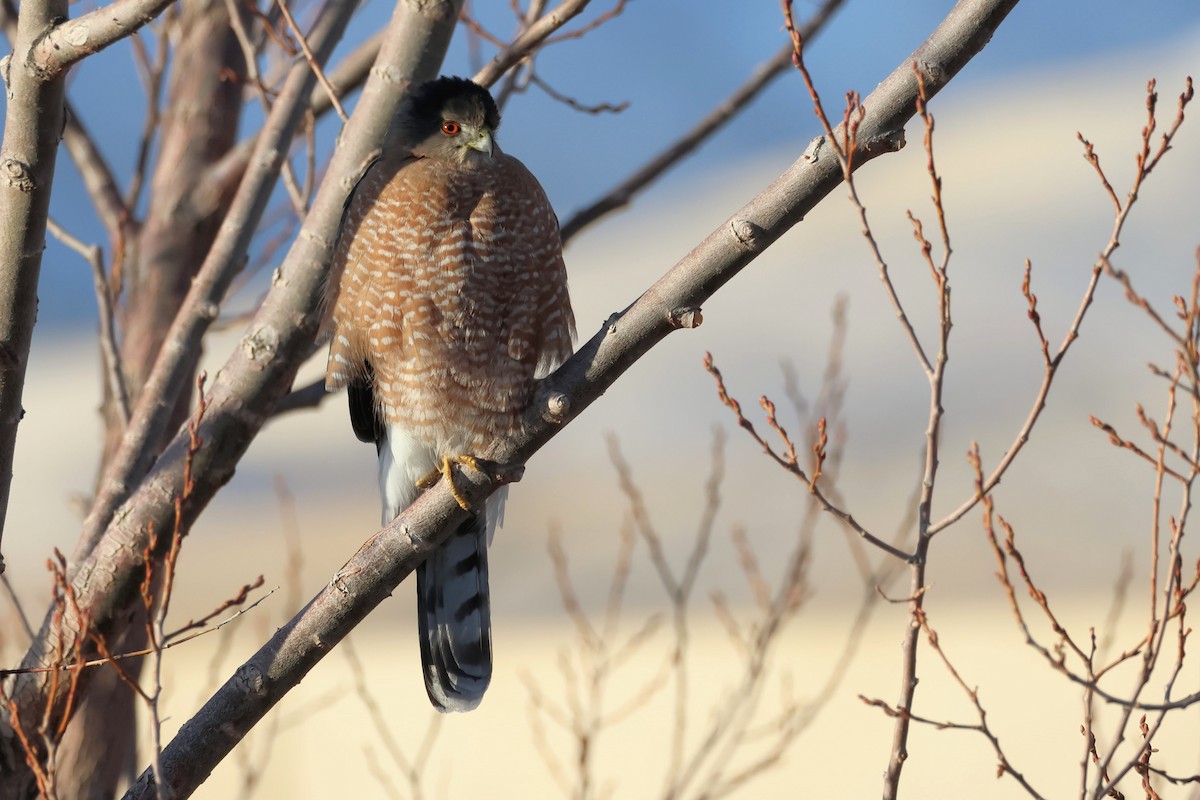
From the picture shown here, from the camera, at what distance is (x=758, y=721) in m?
9.21

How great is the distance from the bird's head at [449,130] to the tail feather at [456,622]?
3.36 ft

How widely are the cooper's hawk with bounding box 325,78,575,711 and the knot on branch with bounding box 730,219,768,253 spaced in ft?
3.58

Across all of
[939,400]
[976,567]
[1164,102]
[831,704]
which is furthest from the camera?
[1164,102]

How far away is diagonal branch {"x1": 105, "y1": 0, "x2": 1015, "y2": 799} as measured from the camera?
2004 millimetres

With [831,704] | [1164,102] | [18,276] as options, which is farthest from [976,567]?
[1164,102]

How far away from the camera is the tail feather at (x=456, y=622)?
11.2 ft

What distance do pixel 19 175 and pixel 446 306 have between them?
1.16 meters

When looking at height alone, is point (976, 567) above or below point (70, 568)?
above

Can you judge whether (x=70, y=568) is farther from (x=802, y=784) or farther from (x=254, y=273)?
(x=802, y=784)

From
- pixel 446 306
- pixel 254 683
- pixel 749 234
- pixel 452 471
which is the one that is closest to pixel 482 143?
pixel 446 306

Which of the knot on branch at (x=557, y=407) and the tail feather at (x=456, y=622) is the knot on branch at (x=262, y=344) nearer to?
the tail feather at (x=456, y=622)

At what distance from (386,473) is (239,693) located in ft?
4.36

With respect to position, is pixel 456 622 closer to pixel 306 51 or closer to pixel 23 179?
pixel 306 51

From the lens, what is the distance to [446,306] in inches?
124
